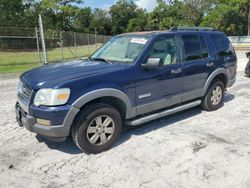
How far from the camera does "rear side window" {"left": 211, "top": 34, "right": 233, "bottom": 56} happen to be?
20.9 feet

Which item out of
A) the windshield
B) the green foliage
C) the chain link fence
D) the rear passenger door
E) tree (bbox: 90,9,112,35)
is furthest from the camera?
tree (bbox: 90,9,112,35)

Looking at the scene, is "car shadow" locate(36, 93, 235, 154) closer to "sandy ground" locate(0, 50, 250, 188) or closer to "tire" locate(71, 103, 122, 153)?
"sandy ground" locate(0, 50, 250, 188)

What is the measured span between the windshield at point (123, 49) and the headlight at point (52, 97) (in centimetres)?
138

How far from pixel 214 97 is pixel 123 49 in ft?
8.55

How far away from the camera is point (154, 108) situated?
5.02 meters

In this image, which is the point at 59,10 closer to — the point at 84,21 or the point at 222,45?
the point at 84,21

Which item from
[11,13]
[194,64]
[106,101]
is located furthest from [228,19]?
[106,101]

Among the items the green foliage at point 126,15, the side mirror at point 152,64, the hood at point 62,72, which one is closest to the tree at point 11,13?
the green foliage at point 126,15

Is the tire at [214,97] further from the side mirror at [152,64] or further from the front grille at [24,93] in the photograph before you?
the front grille at [24,93]

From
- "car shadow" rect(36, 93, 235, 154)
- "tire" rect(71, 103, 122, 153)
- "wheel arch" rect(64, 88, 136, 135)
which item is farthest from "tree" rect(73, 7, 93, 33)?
"tire" rect(71, 103, 122, 153)

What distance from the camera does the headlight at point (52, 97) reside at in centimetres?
381

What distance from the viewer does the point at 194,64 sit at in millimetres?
5621

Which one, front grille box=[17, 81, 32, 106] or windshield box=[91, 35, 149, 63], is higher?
windshield box=[91, 35, 149, 63]

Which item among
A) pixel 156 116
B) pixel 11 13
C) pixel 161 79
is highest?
pixel 11 13
